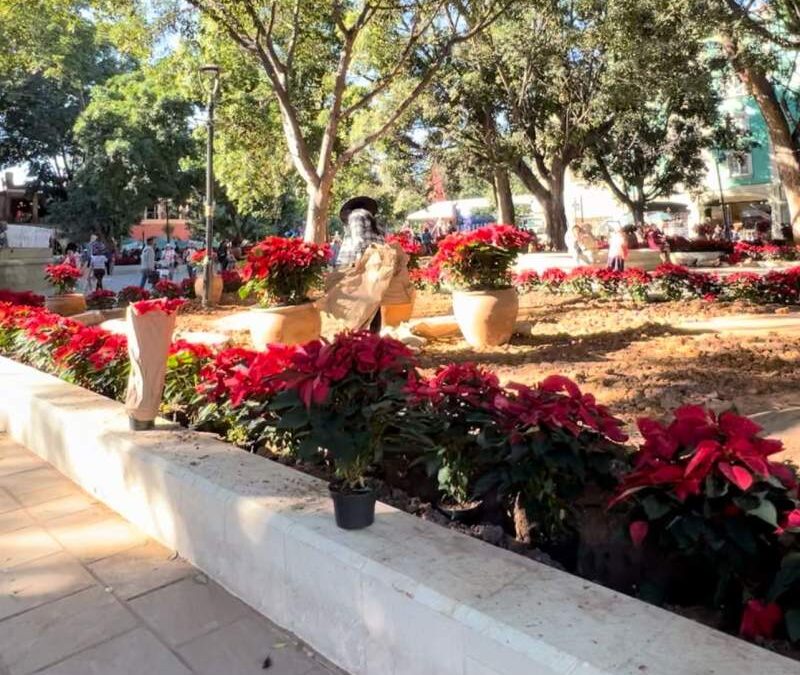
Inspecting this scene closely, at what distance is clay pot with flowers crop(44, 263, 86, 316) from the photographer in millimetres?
13148

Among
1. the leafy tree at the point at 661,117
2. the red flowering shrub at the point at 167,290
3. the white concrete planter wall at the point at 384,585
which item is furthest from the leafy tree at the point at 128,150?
the white concrete planter wall at the point at 384,585

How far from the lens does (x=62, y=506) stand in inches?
146

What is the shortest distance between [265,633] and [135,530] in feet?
4.00

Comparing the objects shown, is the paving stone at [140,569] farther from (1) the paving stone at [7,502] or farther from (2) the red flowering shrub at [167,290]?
(2) the red flowering shrub at [167,290]

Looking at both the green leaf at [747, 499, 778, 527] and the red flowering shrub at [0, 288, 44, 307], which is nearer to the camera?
the green leaf at [747, 499, 778, 527]

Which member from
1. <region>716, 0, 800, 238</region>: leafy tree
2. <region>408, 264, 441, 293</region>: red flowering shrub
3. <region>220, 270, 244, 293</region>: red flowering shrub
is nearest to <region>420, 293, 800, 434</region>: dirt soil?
<region>408, 264, 441, 293</region>: red flowering shrub

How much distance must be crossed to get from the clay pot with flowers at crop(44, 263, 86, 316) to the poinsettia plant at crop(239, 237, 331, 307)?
302 inches

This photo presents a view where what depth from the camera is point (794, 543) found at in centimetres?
182

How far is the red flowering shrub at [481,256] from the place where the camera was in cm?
754

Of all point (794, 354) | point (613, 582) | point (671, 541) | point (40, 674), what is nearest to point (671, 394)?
point (794, 354)

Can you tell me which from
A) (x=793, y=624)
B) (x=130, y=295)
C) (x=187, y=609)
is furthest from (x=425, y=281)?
(x=793, y=624)

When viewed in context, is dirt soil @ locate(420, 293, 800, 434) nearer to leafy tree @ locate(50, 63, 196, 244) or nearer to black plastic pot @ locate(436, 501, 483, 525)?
black plastic pot @ locate(436, 501, 483, 525)

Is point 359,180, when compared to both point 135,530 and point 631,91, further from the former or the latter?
point 135,530

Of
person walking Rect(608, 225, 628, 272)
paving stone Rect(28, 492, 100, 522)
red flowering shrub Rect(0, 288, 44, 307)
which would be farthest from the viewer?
person walking Rect(608, 225, 628, 272)
